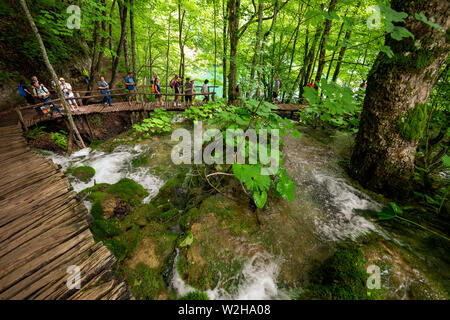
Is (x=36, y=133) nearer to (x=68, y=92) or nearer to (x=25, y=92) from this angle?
(x=25, y=92)

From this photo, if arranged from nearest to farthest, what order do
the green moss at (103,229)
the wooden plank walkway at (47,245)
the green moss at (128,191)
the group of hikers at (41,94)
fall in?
the wooden plank walkway at (47,245), the green moss at (103,229), the green moss at (128,191), the group of hikers at (41,94)

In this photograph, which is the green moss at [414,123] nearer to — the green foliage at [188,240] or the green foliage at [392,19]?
the green foliage at [392,19]

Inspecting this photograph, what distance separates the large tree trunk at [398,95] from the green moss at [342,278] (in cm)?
197

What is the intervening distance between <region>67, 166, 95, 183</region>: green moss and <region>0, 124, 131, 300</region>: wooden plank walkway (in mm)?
2370

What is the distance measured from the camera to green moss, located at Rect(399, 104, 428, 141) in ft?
10.8

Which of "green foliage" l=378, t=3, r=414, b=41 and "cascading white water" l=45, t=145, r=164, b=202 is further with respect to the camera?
"cascading white water" l=45, t=145, r=164, b=202

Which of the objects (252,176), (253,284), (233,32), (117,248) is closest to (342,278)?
(253,284)

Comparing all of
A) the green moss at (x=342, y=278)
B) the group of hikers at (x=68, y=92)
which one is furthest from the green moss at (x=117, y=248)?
the group of hikers at (x=68, y=92)

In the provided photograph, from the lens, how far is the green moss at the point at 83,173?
21.3ft

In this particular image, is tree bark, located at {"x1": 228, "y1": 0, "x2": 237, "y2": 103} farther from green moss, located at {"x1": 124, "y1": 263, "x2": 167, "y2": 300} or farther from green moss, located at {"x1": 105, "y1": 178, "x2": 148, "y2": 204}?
green moss, located at {"x1": 124, "y1": 263, "x2": 167, "y2": 300}

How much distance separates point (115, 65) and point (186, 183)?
1133 centimetres

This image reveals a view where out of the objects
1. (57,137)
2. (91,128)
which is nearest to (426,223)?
(57,137)

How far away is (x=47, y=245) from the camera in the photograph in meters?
2.64

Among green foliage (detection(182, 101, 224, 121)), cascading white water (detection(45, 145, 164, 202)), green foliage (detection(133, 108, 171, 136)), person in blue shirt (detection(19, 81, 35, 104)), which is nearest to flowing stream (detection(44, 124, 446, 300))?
cascading white water (detection(45, 145, 164, 202))
